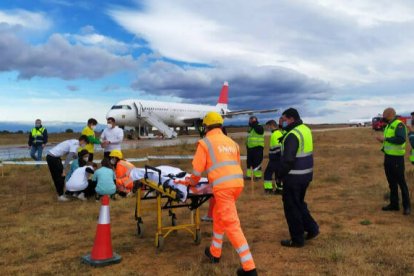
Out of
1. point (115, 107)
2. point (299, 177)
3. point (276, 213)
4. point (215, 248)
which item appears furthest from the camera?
point (115, 107)

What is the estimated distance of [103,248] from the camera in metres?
5.59

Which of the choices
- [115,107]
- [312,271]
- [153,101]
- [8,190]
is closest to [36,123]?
[8,190]

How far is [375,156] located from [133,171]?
16.7 meters

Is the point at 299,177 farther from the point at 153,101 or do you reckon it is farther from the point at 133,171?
the point at 153,101

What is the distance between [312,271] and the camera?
5.09m

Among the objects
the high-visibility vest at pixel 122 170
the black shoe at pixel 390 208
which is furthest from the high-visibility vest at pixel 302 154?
the black shoe at pixel 390 208

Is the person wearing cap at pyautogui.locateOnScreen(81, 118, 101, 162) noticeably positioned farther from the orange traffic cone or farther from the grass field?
the orange traffic cone

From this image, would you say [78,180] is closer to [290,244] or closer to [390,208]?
[290,244]

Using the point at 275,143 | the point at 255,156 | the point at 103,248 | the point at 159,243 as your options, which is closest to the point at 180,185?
the point at 159,243

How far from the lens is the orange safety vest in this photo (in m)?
4.94

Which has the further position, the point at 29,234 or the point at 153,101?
the point at 153,101

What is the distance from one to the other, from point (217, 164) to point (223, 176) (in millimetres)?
168

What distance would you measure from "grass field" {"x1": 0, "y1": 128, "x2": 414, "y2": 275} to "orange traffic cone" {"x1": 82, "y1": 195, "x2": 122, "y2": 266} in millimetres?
117

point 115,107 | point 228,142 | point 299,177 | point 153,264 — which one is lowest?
point 153,264
